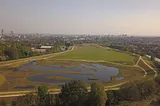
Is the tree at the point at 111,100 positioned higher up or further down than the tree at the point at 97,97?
further down

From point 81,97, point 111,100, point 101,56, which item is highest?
point 81,97

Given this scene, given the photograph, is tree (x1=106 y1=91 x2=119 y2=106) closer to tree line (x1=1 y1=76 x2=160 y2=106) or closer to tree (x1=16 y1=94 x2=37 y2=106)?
tree line (x1=1 y1=76 x2=160 y2=106)

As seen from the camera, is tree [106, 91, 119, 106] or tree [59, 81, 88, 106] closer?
tree [59, 81, 88, 106]

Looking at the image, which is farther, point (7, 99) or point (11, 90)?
point (11, 90)

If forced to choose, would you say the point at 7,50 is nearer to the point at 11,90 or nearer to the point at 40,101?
the point at 11,90

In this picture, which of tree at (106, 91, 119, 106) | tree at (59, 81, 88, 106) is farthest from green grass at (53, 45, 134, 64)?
tree at (59, 81, 88, 106)

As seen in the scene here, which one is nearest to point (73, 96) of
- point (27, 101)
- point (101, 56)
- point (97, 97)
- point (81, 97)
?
point (81, 97)

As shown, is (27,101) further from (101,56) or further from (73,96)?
(101,56)

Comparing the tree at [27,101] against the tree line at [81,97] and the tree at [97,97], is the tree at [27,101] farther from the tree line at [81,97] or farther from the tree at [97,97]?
the tree at [97,97]

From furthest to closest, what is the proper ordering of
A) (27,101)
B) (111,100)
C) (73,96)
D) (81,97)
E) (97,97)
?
(111,100) → (81,97) → (73,96) → (97,97) → (27,101)

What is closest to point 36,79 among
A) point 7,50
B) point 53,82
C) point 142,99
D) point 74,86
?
point 53,82

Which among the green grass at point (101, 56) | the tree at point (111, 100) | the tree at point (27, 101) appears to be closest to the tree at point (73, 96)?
the tree at point (111, 100)
